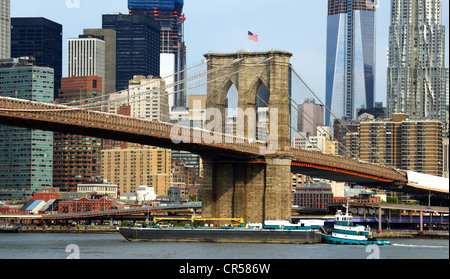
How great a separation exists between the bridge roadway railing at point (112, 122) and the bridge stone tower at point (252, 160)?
229 cm

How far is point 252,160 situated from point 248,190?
349cm

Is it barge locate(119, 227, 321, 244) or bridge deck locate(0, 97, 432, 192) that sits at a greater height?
bridge deck locate(0, 97, 432, 192)

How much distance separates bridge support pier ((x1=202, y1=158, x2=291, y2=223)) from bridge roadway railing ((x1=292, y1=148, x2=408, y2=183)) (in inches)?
114

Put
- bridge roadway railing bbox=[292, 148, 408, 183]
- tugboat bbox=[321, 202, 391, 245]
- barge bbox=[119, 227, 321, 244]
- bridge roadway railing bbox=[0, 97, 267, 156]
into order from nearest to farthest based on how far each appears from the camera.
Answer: bridge roadway railing bbox=[0, 97, 267, 156]
tugboat bbox=[321, 202, 391, 245]
barge bbox=[119, 227, 321, 244]
bridge roadway railing bbox=[292, 148, 408, 183]

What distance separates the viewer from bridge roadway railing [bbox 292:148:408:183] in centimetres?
9325

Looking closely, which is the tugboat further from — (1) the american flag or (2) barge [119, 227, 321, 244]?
(1) the american flag

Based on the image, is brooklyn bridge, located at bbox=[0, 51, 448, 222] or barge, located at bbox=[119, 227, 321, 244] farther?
brooklyn bridge, located at bbox=[0, 51, 448, 222]

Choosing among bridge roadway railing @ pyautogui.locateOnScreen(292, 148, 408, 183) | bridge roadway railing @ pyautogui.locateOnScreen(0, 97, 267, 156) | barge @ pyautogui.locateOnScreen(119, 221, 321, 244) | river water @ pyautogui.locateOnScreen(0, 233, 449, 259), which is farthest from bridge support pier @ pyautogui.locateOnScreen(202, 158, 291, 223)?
river water @ pyautogui.locateOnScreen(0, 233, 449, 259)

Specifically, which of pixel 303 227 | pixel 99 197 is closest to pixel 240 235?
pixel 303 227

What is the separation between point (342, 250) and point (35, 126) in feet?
78.1

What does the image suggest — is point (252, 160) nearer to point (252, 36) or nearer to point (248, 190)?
point (248, 190)

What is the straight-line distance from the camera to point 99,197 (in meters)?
183

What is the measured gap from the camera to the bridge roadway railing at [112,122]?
6826 centimetres
